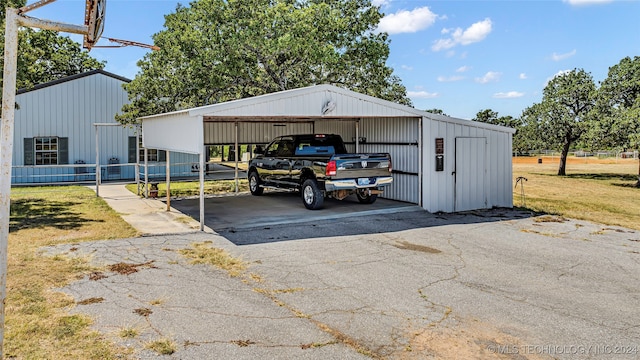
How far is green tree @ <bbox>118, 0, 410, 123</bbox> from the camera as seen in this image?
1941 centimetres

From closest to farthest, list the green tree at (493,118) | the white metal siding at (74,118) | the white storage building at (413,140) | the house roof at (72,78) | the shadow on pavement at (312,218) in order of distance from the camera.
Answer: the shadow on pavement at (312,218), the white storage building at (413,140), the house roof at (72,78), the white metal siding at (74,118), the green tree at (493,118)

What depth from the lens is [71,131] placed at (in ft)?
73.2

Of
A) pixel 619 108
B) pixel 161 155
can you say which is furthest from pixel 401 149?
pixel 619 108

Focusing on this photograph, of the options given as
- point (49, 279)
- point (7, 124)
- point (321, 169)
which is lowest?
point (49, 279)

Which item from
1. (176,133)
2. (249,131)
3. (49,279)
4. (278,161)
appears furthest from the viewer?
(249,131)

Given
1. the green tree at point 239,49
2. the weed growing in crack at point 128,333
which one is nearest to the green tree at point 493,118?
the green tree at point 239,49

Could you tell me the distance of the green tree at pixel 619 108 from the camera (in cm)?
2342

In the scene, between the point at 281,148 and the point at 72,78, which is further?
the point at 72,78

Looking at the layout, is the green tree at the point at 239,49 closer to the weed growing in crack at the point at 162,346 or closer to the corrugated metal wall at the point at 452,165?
the corrugated metal wall at the point at 452,165

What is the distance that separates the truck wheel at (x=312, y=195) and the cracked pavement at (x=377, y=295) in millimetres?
2663

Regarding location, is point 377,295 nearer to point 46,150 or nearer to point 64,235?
point 64,235

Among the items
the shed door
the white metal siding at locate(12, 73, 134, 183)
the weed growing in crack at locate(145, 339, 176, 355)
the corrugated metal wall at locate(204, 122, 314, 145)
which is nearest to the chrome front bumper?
the shed door

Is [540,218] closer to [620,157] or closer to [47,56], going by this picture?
[47,56]

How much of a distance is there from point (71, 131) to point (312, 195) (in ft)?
47.5
